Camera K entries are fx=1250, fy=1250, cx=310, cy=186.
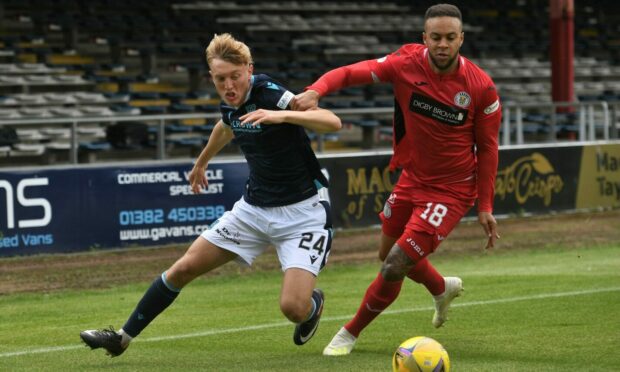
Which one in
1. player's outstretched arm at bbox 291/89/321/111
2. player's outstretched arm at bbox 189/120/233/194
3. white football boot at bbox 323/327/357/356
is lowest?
white football boot at bbox 323/327/357/356

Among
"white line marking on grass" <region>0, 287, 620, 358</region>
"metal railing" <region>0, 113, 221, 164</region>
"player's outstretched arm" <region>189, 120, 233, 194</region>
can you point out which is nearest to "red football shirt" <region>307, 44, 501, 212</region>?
"player's outstretched arm" <region>189, 120, 233, 194</region>

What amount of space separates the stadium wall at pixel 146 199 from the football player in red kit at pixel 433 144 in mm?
7799

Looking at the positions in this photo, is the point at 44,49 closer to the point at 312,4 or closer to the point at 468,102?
the point at 312,4

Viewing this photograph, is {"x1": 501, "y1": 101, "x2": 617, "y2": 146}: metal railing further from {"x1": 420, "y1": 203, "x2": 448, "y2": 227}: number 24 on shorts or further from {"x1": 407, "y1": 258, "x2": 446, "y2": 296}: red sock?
{"x1": 420, "y1": 203, "x2": 448, "y2": 227}: number 24 on shorts

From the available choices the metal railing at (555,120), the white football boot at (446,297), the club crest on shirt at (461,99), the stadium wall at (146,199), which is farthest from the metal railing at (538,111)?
the club crest on shirt at (461,99)

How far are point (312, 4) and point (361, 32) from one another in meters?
1.58

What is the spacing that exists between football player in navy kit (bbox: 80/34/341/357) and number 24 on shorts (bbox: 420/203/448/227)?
68 centimetres

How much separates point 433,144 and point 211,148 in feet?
4.93

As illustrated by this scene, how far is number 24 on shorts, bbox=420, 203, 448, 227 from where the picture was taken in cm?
833

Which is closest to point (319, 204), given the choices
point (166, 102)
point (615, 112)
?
point (615, 112)

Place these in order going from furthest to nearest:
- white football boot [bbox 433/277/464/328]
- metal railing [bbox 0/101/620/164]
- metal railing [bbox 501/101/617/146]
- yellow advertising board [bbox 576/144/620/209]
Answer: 1. yellow advertising board [bbox 576/144/620/209]
2. metal railing [bbox 501/101/617/146]
3. metal railing [bbox 0/101/620/164]
4. white football boot [bbox 433/277/464/328]

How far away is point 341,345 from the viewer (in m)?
8.56

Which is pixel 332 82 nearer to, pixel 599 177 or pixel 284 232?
pixel 284 232

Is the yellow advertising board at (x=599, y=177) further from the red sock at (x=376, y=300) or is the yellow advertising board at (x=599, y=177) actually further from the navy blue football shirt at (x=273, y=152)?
the navy blue football shirt at (x=273, y=152)
